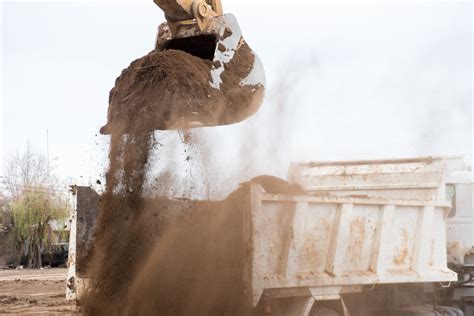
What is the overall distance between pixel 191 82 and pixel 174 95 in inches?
8.6

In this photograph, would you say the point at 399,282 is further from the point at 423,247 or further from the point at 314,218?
the point at 314,218

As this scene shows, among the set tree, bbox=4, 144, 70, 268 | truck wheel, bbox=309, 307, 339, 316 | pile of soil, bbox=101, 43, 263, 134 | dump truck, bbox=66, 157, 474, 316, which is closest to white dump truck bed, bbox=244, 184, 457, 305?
dump truck, bbox=66, 157, 474, 316

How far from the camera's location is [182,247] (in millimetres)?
6641

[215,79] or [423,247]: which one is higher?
[215,79]

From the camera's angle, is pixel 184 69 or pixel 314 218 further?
pixel 184 69

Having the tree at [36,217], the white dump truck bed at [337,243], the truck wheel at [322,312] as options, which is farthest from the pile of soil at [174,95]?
the tree at [36,217]

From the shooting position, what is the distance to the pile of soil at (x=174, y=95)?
6988 mm

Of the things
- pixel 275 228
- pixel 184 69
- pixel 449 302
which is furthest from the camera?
pixel 449 302

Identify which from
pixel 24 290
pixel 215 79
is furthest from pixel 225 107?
pixel 24 290

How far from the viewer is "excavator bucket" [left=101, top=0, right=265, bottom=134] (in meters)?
7.00

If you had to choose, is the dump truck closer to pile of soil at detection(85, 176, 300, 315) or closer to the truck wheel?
the truck wheel

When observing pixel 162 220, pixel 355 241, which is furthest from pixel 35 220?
pixel 355 241

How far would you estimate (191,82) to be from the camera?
23.1 feet

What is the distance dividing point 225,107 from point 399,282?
2.55m
